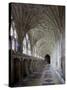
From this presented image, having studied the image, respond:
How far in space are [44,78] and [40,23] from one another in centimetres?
55

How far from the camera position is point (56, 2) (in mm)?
2238

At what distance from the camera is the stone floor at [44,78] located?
2.15 metres

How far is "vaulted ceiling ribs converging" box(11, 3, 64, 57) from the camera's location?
84.8 inches

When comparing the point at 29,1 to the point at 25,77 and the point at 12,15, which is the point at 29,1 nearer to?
the point at 12,15

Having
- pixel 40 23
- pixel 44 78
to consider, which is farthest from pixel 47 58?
Answer: pixel 40 23

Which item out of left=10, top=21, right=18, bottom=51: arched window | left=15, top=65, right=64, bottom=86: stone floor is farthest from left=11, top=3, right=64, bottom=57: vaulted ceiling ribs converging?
left=15, top=65, right=64, bottom=86: stone floor

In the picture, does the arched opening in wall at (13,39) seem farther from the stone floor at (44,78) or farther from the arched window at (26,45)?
the stone floor at (44,78)

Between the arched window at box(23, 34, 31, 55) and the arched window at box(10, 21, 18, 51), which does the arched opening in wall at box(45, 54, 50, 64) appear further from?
the arched window at box(10, 21, 18, 51)

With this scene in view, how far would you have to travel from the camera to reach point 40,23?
220 cm

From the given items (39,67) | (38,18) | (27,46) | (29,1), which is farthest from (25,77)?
(29,1)

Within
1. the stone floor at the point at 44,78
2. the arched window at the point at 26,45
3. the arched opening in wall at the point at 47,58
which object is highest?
the arched window at the point at 26,45

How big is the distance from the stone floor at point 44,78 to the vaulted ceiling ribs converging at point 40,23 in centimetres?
18

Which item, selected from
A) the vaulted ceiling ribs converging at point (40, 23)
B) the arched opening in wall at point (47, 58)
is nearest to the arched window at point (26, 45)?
the vaulted ceiling ribs converging at point (40, 23)

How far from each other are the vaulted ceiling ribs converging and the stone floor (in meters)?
0.18
